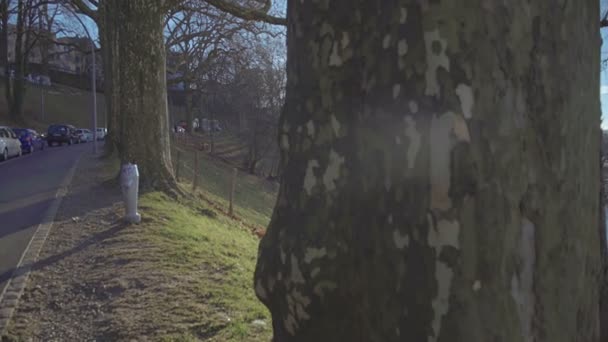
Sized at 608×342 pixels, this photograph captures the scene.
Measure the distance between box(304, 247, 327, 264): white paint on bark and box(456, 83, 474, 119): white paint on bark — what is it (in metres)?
0.69

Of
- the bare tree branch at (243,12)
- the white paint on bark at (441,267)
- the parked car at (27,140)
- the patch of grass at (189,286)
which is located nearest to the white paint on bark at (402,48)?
the white paint on bark at (441,267)

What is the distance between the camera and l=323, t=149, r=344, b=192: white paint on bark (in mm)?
1961

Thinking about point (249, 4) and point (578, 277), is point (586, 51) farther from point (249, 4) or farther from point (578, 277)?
point (249, 4)

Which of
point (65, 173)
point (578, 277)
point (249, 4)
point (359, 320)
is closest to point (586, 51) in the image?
point (578, 277)

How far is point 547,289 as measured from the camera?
177cm

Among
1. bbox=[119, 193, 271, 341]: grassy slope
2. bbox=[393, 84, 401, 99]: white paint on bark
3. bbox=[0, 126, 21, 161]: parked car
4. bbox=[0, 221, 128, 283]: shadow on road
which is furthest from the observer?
bbox=[0, 126, 21, 161]: parked car

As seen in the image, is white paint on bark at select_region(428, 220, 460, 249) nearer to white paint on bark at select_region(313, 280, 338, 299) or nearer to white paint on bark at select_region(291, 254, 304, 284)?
white paint on bark at select_region(313, 280, 338, 299)

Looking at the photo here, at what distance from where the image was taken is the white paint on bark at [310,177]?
6.63 feet

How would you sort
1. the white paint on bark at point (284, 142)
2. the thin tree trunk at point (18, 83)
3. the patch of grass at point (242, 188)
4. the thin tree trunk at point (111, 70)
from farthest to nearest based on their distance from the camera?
the thin tree trunk at point (18, 83) → the patch of grass at point (242, 188) → the thin tree trunk at point (111, 70) → the white paint on bark at point (284, 142)

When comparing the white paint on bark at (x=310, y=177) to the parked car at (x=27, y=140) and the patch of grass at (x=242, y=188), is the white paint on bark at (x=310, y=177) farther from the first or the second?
the parked car at (x=27, y=140)

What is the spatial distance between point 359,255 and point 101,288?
412 centimetres

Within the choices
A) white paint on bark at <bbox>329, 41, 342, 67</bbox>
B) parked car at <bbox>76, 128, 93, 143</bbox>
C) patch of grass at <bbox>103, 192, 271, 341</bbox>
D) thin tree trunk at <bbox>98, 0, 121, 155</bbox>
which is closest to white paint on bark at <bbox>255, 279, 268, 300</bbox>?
white paint on bark at <bbox>329, 41, 342, 67</bbox>

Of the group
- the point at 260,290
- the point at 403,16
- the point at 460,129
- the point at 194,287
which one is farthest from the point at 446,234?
the point at 194,287

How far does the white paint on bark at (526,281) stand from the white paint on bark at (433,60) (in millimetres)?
507
